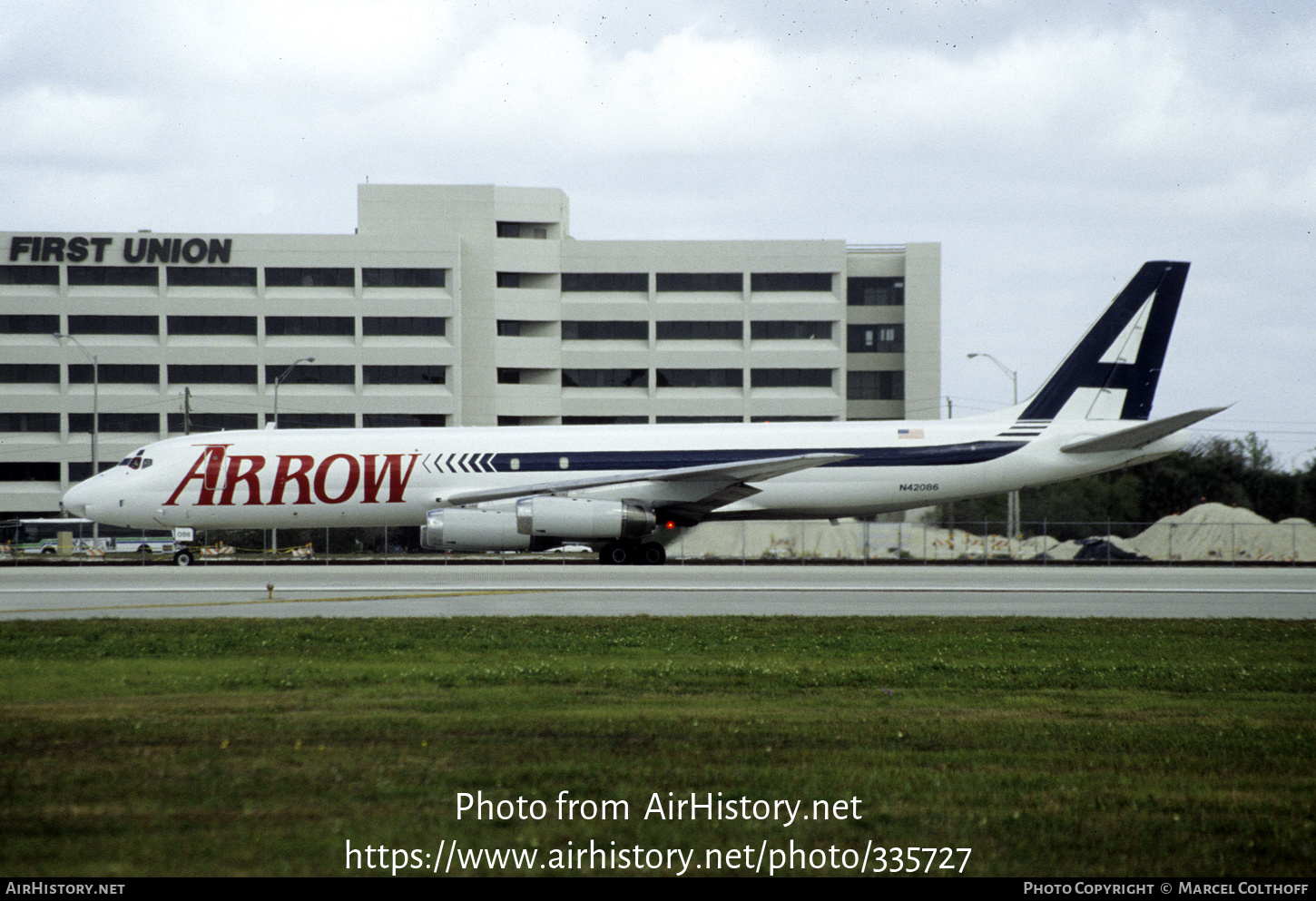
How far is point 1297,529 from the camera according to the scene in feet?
135

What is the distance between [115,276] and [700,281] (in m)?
36.3

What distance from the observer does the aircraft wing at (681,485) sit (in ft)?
93.9

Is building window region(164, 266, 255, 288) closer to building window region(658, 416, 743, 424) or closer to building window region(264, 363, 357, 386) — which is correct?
building window region(264, 363, 357, 386)

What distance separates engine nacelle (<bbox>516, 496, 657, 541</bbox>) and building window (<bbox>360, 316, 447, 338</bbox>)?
41793mm

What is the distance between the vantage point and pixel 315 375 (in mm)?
67750

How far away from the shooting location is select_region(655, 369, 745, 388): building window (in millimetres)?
69750

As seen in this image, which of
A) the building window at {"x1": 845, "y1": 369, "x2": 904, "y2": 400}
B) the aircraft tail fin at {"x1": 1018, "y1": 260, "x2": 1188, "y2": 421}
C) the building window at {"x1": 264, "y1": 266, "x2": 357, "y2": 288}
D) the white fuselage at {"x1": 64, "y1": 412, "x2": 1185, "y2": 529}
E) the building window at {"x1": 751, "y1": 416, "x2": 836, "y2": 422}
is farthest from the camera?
the building window at {"x1": 845, "y1": 369, "x2": 904, "y2": 400}

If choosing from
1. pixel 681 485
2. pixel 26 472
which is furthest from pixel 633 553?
pixel 26 472

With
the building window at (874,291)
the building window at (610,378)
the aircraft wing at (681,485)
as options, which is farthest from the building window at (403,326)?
the aircraft wing at (681,485)

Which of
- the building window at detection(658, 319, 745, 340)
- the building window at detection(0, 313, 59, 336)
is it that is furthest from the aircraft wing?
the building window at detection(0, 313, 59, 336)

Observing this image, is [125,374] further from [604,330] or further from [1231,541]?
[1231,541]
